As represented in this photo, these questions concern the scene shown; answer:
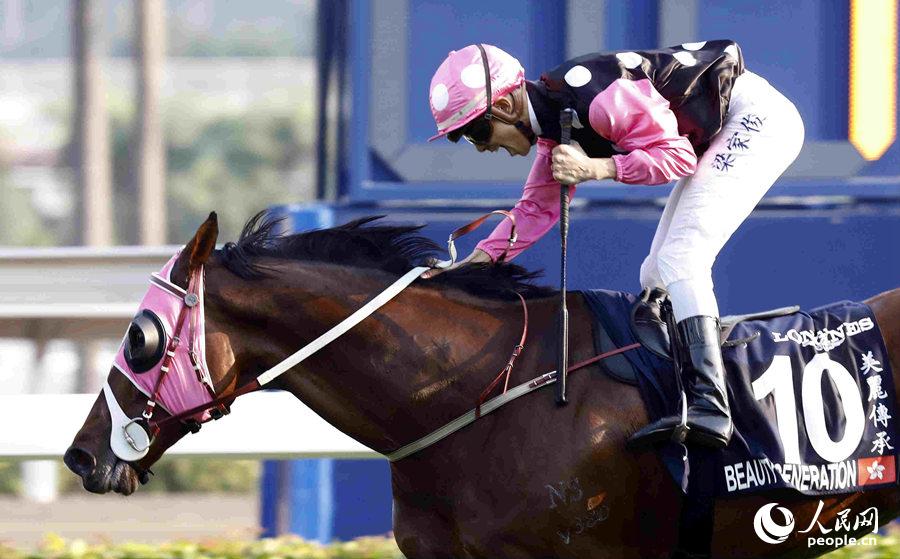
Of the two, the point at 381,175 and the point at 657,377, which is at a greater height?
the point at 381,175

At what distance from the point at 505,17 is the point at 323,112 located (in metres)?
1.31

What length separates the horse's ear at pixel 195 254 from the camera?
3535 mm

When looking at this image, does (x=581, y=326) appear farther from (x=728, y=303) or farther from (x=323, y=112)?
(x=323, y=112)

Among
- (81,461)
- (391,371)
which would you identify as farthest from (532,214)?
(81,461)

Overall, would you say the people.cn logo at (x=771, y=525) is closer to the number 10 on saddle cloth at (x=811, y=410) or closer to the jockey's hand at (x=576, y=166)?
the number 10 on saddle cloth at (x=811, y=410)

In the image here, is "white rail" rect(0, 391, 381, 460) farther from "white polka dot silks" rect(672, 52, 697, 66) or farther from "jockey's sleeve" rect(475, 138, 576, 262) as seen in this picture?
"white polka dot silks" rect(672, 52, 697, 66)

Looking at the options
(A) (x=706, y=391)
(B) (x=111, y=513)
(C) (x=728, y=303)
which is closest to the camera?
(A) (x=706, y=391)

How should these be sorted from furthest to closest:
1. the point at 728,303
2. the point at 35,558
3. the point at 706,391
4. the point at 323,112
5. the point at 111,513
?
the point at 111,513 → the point at 323,112 → the point at 728,303 → the point at 35,558 → the point at 706,391

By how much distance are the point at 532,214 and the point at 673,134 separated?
633 millimetres

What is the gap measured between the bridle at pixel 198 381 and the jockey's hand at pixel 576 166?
1.50 ft

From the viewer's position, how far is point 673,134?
3582mm

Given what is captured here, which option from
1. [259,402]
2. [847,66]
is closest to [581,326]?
[259,402]

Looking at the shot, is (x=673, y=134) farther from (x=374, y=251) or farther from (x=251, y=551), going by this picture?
(x=251, y=551)

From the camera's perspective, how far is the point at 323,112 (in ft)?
21.9
